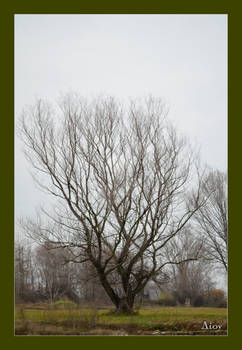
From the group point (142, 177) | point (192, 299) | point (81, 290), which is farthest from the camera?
point (192, 299)

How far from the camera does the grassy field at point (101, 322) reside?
40.7 feet

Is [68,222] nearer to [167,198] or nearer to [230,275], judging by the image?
[167,198]

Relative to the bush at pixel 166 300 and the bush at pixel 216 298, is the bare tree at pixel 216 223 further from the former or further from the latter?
the bush at pixel 166 300

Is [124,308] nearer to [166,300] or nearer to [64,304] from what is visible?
[64,304]

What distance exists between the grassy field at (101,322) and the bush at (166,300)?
3711mm

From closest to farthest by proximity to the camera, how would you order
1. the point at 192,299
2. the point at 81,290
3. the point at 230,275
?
the point at 230,275
the point at 81,290
the point at 192,299

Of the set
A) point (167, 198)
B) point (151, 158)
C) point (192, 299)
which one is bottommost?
point (192, 299)

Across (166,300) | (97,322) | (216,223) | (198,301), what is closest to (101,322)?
(97,322)

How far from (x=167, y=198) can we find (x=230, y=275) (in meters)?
3.69

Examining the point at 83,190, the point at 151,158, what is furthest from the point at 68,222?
the point at 151,158

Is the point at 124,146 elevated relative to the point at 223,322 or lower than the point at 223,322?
elevated

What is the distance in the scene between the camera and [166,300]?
17672 millimetres

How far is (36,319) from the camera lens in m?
12.9

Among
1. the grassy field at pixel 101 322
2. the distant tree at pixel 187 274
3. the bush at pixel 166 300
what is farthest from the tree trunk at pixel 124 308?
the distant tree at pixel 187 274
